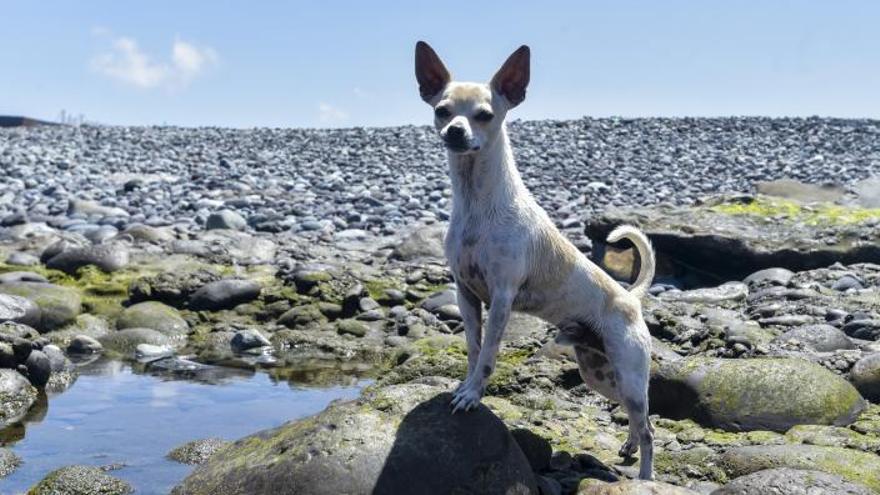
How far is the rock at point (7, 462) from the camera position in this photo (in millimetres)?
7277

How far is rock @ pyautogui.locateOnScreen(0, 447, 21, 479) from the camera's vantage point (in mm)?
7277

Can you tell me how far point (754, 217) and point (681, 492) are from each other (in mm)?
9742

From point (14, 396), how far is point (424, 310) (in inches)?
211

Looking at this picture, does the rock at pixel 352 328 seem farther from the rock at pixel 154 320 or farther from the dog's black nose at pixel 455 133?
the dog's black nose at pixel 455 133

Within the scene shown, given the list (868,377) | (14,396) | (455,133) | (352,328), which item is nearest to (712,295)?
(868,377)

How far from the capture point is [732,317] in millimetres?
10914

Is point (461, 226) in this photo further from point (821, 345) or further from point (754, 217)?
point (754, 217)

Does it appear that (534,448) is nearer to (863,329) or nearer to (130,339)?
(863,329)

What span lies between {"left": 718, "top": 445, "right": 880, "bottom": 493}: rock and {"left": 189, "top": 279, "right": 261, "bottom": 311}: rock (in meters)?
7.99

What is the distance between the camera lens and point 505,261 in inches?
222

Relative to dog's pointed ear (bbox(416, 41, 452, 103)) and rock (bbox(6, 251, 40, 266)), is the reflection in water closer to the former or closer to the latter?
dog's pointed ear (bbox(416, 41, 452, 103))

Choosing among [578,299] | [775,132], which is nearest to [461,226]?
[578,299]

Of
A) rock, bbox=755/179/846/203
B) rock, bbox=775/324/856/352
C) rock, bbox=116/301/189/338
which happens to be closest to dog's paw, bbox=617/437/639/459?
rock, bbox=775/324/856/352

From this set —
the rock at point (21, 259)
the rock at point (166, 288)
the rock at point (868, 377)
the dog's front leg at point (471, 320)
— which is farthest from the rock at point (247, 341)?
the rock at point (868, 377)
